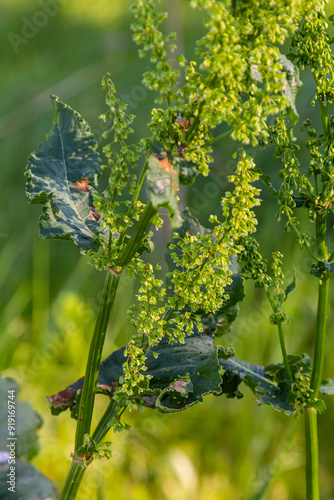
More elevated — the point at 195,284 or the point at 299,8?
the point at 299,8

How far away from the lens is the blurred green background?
1.21 metres

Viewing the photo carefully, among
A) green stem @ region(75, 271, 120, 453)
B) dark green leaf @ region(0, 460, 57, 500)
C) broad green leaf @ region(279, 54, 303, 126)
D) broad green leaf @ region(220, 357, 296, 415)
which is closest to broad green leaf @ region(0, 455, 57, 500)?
dark green leaf @ region(0, 460, 57, 500)

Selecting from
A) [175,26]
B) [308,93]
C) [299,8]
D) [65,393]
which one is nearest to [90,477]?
[65,393]

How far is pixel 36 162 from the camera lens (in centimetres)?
57

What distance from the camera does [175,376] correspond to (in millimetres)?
541

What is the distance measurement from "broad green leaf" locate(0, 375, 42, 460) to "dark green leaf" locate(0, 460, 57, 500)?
0.08 metres

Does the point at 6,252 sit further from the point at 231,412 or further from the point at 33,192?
the point at 33,192

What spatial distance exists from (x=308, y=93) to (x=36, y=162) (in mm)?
1942

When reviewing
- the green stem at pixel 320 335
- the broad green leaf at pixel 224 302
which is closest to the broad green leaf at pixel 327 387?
the green stem at pixel 320 335

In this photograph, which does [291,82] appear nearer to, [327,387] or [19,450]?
[327,387]

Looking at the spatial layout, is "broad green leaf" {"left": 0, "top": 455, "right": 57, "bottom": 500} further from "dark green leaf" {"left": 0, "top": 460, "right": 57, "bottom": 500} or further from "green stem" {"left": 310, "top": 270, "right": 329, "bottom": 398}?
"green stem" {"left": 310, "top": 270, "right": 329, "bottom": 398}

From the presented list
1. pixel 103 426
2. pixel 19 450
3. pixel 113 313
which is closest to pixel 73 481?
pixel 103 426

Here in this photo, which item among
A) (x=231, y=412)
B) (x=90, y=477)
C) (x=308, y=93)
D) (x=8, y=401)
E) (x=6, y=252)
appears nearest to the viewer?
(x=8, y=401)

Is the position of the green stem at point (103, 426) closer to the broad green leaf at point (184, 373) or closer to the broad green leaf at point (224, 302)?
Answer: the broad green leaf at point (184, 373)
